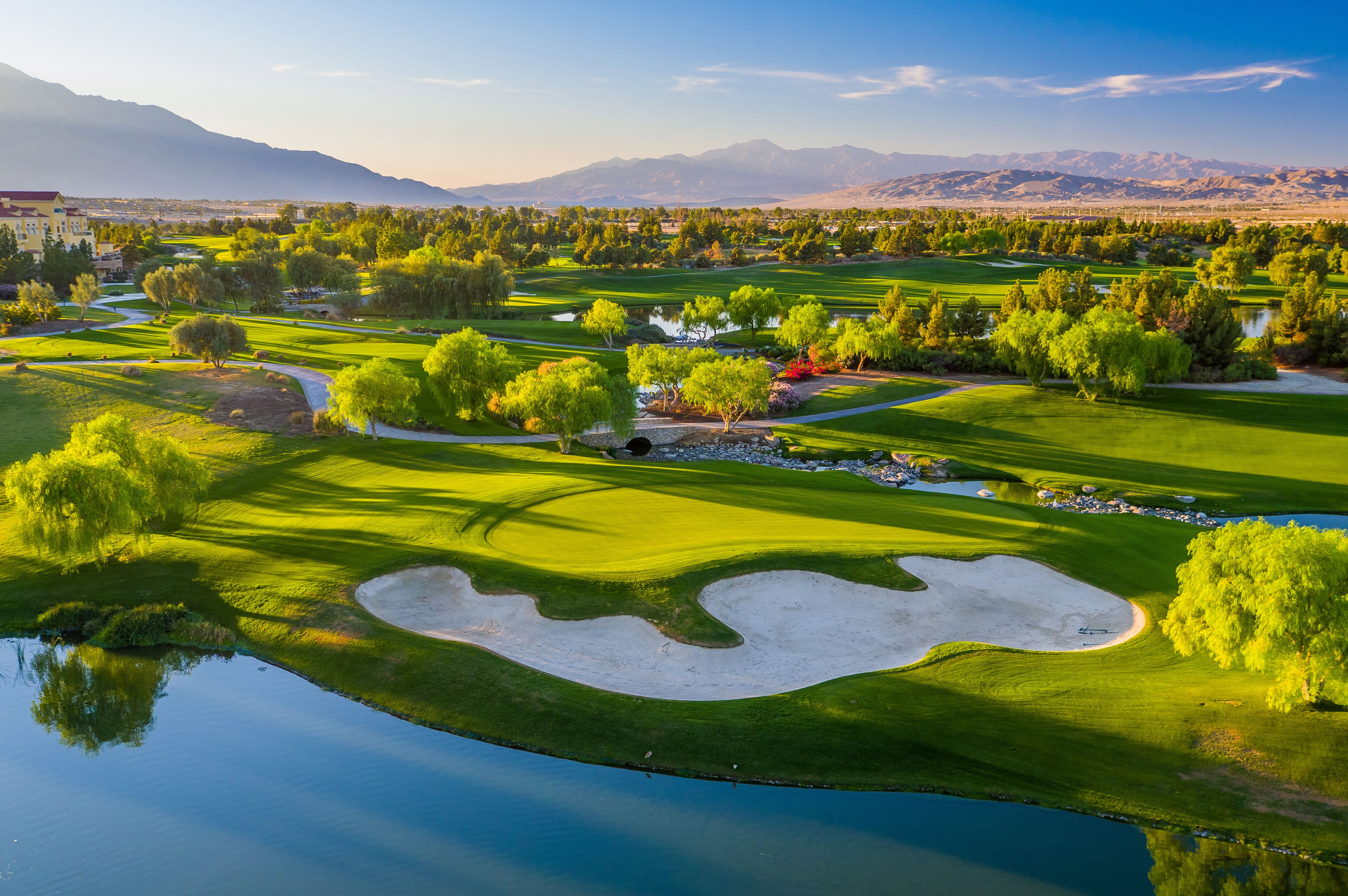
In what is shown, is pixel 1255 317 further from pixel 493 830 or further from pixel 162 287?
pixel 162 287

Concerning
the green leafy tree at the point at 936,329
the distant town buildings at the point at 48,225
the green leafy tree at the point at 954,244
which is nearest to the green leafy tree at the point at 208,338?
the green leafy tree at the point at 936,329

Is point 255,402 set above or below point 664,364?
below

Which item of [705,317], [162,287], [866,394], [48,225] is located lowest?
[866,394]

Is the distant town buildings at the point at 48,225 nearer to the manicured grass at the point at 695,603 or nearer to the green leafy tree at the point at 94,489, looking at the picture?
the manicured grass at the point at 695,603

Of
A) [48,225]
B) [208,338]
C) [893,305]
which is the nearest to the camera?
[208,338]

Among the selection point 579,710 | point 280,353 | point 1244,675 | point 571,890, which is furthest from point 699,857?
point 280,353

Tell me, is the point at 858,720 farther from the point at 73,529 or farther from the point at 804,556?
the point at 73,529

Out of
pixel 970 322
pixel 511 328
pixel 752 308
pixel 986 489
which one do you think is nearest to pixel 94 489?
pixel 986 489

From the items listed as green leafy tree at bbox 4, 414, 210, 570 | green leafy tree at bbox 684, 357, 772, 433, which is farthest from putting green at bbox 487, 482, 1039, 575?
green leafy tree at bbox 684, 357, 772, 433
